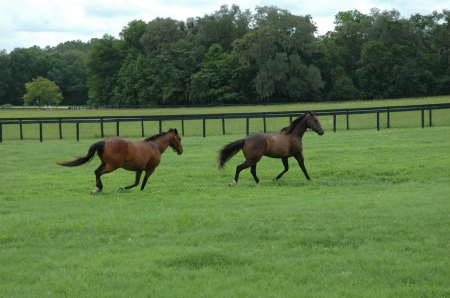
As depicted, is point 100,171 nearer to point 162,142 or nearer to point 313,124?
point 162,142

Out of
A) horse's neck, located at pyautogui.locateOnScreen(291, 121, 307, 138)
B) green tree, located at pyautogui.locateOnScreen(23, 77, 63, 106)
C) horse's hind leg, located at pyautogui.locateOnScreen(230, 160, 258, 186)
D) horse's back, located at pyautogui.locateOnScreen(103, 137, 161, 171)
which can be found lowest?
horse's hind leg, located at pyautogui.locateOnScreen(230, 160, 258, 186)

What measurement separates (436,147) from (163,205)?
40.4ft

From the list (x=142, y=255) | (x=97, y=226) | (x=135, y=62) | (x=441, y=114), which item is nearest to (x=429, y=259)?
(x=142, y=255)

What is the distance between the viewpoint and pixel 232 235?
7699 millimetres

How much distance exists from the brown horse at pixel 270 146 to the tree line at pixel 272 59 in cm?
5537

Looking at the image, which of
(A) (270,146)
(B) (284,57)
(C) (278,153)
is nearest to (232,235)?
(A) (270,146)

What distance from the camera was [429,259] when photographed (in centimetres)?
629

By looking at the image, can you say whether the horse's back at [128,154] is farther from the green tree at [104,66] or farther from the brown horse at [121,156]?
the green tree at [104,66]

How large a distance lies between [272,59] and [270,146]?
59.1 m

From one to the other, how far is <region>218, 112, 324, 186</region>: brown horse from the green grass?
54 centimetres

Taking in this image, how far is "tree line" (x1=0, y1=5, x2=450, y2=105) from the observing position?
70312 mm

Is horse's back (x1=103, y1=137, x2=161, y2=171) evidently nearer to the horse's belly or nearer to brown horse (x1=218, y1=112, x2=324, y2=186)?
brown horse (x1=218, y1=112, x2=324, y2=186)

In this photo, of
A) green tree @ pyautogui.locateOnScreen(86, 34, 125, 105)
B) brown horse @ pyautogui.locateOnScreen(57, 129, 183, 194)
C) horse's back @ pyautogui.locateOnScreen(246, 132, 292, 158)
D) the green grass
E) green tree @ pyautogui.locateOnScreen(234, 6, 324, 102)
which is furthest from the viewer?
green tree @ pyautogui.locateOnScreen(86, 34, 125, 105)

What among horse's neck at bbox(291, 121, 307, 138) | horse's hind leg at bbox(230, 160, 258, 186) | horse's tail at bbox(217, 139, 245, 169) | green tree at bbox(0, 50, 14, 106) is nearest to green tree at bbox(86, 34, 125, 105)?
green tree at bbox(0, 50, 14, 106)
